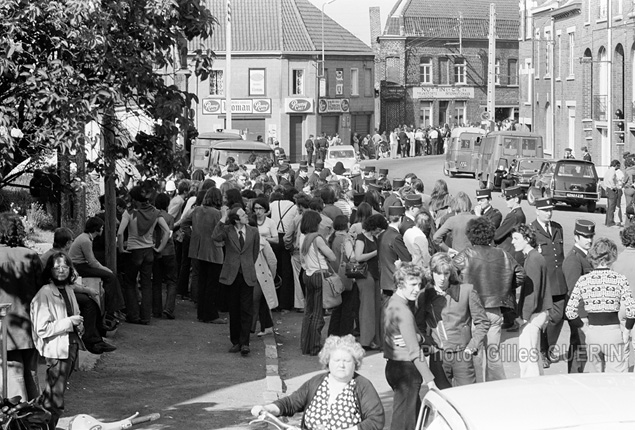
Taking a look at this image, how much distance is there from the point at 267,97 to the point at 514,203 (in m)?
48.5

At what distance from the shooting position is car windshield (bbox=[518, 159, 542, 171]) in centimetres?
3889

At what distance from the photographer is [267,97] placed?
62.3 m

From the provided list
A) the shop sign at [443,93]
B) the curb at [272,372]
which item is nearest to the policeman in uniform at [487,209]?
the curb at [272,372]

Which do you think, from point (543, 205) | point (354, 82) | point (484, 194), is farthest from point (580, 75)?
point (543, 205)

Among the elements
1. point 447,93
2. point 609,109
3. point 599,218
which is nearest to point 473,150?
point 609,109

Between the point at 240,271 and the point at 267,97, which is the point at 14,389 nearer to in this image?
the point at 240,271

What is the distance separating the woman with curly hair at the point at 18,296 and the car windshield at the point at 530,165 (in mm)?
31179

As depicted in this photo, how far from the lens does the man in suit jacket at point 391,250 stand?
12.8 meters

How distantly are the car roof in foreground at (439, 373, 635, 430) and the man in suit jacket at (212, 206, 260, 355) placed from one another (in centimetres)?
729

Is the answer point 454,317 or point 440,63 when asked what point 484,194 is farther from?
point 440,63

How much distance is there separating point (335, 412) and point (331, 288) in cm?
647

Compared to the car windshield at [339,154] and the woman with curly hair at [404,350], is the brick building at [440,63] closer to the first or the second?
the car windshield at [339,154]

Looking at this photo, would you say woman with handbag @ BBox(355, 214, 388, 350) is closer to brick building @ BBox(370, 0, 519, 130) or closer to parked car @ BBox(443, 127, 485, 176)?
parked car @ BBox(443, 127, 485, 176)

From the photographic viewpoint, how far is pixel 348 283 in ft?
44.4
